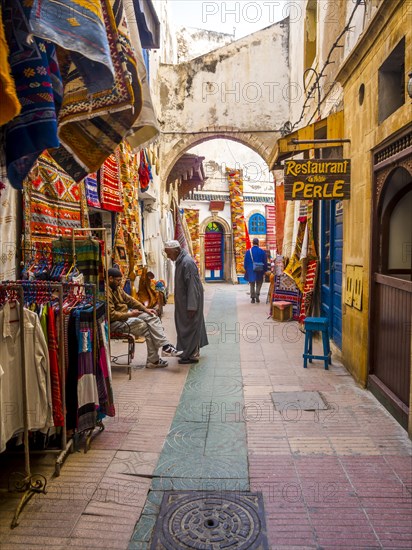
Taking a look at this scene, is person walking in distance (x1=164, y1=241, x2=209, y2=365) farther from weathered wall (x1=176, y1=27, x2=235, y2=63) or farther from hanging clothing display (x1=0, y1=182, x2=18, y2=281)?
weathered wall (x1=176, y1=27, x2=235, y2=63)

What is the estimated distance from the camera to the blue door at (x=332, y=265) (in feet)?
21.5

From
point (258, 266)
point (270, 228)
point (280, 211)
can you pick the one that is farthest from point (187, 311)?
point (270, 228)

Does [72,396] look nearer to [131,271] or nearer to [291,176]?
[291,176]

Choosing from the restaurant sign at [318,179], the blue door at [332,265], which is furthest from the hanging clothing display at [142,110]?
the blue door at [332,265]

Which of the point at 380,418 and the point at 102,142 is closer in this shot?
the point at 102,142

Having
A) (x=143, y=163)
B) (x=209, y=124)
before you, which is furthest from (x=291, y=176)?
(x=209, y=124)

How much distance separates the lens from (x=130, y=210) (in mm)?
8094

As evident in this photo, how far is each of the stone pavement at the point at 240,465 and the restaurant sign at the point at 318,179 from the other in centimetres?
217

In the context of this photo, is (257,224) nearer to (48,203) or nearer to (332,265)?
(332,265)

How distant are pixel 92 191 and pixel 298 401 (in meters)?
3.82

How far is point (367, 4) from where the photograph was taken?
4891 mm

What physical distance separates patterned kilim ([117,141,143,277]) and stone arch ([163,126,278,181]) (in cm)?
519

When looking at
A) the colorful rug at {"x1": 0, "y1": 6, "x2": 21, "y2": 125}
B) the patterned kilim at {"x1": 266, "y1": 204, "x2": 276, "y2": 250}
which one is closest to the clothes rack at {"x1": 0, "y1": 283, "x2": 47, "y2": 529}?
the colorful rug at {"x1": 0, "y1": 6, "x2": 21, "y2": 125}

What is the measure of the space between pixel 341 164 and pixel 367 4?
5.43ft
